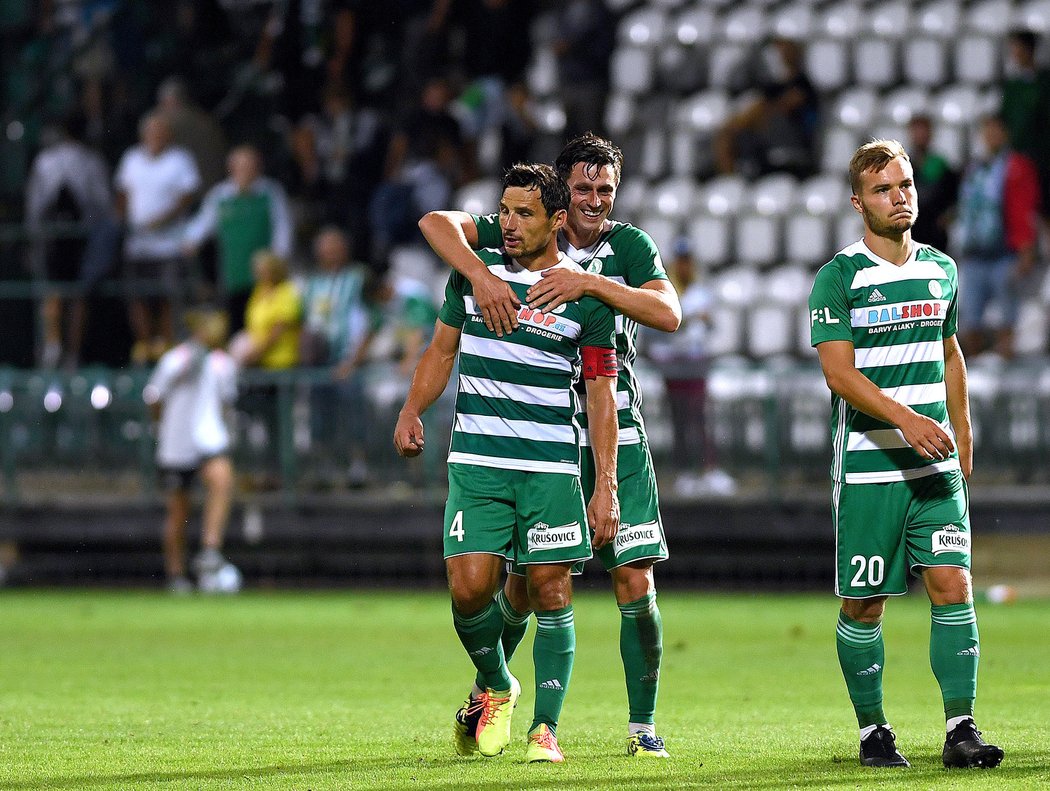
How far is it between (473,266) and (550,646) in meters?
1.42

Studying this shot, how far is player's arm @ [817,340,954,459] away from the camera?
21.0 ft

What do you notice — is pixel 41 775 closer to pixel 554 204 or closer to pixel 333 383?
pixel 554 204

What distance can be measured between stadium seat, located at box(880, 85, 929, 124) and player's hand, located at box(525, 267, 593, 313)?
13.4 metres

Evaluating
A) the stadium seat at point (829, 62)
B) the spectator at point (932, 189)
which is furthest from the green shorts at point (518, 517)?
the stadium seat at point (829, 62)

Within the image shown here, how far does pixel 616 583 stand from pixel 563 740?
76cm

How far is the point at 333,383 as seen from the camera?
55.4 ft

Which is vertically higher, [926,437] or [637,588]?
[926,437]

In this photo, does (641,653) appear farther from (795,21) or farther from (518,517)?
(795,21)

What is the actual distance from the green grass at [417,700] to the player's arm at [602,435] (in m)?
0.86

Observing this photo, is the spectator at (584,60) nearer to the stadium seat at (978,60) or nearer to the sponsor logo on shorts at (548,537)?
the stadium seat at (978,60)

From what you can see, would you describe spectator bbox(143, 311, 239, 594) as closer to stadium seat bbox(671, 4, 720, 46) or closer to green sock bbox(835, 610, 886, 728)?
stadium seat bbox(671, 4, 720, 46)

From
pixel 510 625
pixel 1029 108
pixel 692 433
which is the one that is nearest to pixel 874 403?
pixel 510 625

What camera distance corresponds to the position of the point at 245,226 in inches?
731

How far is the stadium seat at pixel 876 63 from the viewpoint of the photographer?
20297mm
